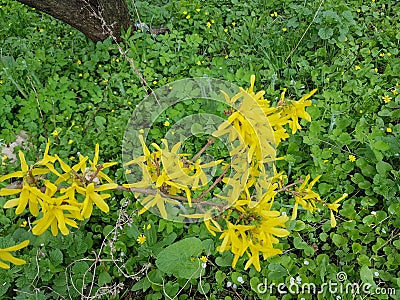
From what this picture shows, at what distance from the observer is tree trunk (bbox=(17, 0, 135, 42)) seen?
320 centimetres

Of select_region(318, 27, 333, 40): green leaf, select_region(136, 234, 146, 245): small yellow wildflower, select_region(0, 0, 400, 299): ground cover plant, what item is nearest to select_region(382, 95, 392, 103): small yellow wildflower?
select_region(0, 0, 400, 299): ground cover plant

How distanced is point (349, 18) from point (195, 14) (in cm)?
118

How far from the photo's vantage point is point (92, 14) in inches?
130

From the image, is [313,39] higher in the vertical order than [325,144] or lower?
higher

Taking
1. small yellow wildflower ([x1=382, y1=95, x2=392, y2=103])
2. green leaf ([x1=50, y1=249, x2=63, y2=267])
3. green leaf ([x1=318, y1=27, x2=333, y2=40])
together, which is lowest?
green leaf ([x1=50, y1=249, x2=63, y2=267])

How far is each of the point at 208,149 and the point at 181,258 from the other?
83cm

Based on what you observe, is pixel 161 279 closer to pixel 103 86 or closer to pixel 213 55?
pixel 103 86

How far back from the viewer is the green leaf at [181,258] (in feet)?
7.30

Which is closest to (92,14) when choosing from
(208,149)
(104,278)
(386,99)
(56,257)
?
(208,149)

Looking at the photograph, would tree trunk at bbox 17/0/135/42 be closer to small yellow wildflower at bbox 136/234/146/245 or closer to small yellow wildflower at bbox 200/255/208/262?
small yellow wildflower at bbox 136/234/146/245

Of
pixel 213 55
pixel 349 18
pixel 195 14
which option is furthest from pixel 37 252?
pixel 349 18

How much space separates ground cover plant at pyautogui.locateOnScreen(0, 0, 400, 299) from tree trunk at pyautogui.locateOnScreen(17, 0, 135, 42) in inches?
4.3

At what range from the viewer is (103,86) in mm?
3361

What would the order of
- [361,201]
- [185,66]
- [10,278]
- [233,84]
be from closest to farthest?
[10,278] < [361,201] < [233,84] < [185,66]
